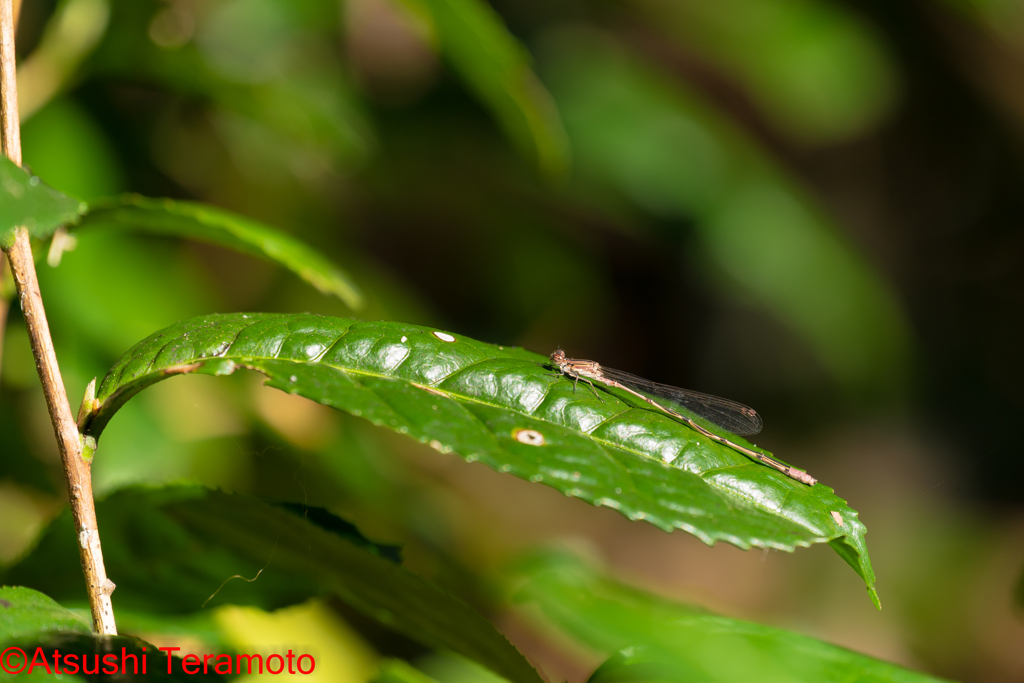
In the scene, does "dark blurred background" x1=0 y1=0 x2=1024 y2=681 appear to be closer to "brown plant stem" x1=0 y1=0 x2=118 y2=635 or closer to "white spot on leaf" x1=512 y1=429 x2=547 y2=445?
"brown plant stem" x1=0 y1=0 x2=118 y2=635

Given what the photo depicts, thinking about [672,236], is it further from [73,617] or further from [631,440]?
[73,617]

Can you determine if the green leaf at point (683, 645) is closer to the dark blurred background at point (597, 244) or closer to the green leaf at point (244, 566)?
the green leaf at point (244, 566)

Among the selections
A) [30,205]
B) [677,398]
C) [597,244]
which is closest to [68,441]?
[30,205]

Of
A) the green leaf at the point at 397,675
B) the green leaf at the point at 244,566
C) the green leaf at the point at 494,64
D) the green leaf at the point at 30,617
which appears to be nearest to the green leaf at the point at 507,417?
the green leaf at the point at 30,617

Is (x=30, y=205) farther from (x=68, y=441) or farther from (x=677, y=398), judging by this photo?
(x=677, y=398)

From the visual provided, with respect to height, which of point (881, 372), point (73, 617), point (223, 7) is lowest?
point (881, 372)

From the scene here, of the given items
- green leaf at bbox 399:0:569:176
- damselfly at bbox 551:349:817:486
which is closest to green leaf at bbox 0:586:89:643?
damselfly at bbox 551:349:817:486

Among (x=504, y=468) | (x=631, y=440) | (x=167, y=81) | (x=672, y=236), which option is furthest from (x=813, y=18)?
(x=504, y=468)
